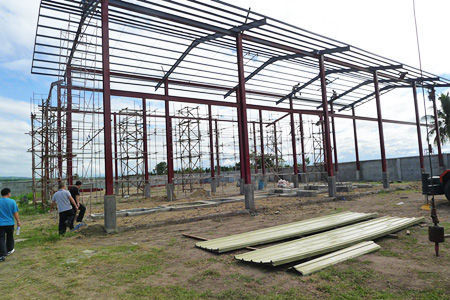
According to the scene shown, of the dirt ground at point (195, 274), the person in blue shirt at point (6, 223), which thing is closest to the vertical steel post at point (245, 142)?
the dirt ground at point (195, 274)

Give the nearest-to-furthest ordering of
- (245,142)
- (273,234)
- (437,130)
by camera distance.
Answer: (273,234)
(245,142)
(437,130)

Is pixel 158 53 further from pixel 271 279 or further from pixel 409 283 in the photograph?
pixel 409 283

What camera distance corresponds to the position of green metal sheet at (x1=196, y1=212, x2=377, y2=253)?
6664 millimetres

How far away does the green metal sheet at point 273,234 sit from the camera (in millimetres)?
6664

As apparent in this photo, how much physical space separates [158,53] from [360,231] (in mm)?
13547

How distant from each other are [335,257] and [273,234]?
209 cm

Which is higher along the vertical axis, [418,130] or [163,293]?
[418,130]

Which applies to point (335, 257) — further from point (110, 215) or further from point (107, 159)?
point (107, 159)

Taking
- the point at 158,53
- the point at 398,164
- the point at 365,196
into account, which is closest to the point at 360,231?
the point at 365,196

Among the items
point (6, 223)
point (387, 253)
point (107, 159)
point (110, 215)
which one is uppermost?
point (107, 159)

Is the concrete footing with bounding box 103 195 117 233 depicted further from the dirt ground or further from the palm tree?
the palm tree

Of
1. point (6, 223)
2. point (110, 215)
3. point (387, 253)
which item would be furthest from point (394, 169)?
point (6, 223)

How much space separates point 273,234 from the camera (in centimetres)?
738

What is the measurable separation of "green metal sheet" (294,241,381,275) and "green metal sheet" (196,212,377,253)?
62.0 inches
